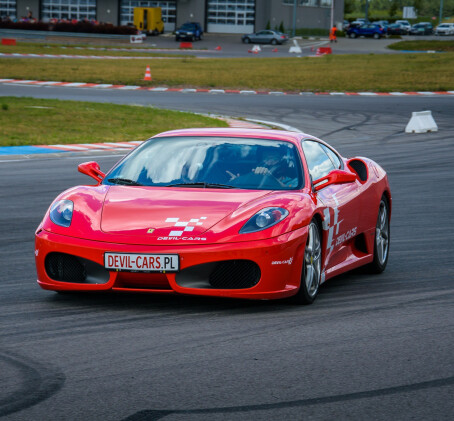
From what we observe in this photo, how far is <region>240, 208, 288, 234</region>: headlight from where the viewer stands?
6.41m

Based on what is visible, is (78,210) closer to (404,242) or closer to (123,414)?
(123,414)

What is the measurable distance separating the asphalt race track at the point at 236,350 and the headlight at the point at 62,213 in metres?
0.54

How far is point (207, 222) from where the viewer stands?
6.42m

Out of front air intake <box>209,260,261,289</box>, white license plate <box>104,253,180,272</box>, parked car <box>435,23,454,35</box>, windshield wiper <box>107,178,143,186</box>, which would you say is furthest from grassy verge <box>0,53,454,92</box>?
parked car <box>435,23,454,35</box>

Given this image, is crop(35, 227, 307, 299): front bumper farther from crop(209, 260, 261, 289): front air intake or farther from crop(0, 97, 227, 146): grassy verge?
crop(0, 97, 227, 146): grassy verge

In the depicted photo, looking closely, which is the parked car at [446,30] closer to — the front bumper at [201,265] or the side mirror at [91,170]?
the side mirror at [91,170]

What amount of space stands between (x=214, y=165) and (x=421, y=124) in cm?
1609

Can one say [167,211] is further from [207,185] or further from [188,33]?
[188,33]

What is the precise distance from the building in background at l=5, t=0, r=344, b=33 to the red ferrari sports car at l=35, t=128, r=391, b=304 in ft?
281

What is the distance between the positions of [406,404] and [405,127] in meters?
19.6

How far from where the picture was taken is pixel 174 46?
238ft

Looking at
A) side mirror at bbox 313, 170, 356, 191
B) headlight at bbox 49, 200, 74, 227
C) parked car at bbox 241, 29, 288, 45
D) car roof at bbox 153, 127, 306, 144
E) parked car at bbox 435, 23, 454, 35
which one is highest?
car roof at bbox 153, 127, 306, 144

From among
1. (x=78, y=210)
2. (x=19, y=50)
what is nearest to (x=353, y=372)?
(x=78, y=210)

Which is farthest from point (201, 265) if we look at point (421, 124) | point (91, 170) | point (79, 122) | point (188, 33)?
point (188, 33)
